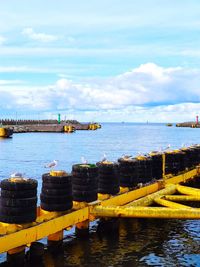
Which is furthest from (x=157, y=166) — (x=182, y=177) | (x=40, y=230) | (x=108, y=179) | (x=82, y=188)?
(x=40, y=230)

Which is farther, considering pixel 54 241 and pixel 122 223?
pixel 122 223

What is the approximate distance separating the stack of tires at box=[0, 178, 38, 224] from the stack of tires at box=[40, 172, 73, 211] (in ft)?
4.69

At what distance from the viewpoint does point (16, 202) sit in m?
13.9

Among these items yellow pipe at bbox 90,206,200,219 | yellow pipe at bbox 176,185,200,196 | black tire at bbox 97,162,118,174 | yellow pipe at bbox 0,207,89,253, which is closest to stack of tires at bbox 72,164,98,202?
yellow pipe at bbox 0,207,89,253

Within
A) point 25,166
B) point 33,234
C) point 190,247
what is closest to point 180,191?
point 190,247

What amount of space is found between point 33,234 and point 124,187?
7401mm

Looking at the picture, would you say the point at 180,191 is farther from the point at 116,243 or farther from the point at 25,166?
the point at 25,166

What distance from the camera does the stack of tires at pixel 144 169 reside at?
22.3 m

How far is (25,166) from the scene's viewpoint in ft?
189

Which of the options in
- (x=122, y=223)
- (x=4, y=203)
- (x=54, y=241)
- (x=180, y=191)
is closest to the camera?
(x=4, y=203)

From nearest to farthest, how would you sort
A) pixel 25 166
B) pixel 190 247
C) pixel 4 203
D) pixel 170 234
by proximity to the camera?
pixel 4 203 → pixel 190 247 → pixel 170 234 → pixel 25 166

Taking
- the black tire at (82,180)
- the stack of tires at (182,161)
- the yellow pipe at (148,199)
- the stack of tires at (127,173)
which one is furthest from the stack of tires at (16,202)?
the stack of tires at (182,161)

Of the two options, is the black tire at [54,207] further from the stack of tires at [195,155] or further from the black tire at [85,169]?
the stack of tires at [195,155]

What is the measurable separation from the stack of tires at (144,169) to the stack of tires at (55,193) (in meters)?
7.24
